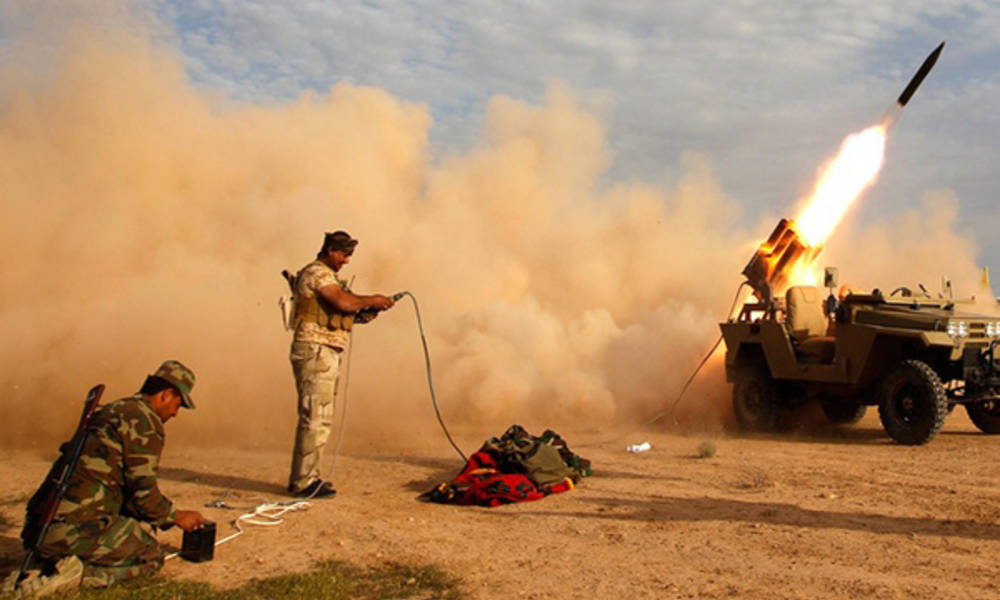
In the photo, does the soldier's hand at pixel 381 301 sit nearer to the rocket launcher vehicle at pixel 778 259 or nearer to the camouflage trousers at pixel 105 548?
the camouflage trousers at pixel 105 548

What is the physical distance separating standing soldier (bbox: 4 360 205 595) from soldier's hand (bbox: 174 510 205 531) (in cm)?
5

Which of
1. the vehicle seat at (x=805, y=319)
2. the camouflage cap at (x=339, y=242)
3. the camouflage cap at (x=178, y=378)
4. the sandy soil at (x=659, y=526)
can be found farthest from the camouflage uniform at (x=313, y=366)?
the vehicle seat at (x=805, y=319)

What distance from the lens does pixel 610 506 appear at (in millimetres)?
6758

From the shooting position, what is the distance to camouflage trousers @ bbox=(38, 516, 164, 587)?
183 inches

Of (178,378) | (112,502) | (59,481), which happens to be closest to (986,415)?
(178,378)

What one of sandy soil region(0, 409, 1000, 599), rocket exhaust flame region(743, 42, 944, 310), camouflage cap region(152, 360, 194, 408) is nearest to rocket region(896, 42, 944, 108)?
rocket exhaust flame region(743, 42, 944, 310)

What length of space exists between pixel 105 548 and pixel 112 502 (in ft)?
0.76

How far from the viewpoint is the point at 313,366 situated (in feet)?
23.0

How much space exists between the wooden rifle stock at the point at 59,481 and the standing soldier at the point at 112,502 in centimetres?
2

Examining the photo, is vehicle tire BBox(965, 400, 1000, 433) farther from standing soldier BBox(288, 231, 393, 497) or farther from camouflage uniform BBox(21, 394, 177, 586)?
camouflage uniform BBox(21, 394, 177, 586)

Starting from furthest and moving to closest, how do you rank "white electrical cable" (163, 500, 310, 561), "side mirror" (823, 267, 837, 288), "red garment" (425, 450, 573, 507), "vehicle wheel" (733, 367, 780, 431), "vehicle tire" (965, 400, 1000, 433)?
"vehicle wheel" (733, 367, 780, 431) → "side mirror" (823, 267, 837, 288) → "vehicle tire" (965, 400, 1000, 433) → "red garment" (425, 450, 573, 507) → "white electrical cable" (163, 500, 310, 561)

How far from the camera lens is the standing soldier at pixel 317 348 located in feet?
23.0

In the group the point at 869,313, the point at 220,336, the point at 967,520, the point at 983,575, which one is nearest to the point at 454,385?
the point at 220,336

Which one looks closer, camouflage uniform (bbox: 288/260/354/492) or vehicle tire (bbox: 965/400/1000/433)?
camouflage uniform (bbox: 288/260/354/492)
